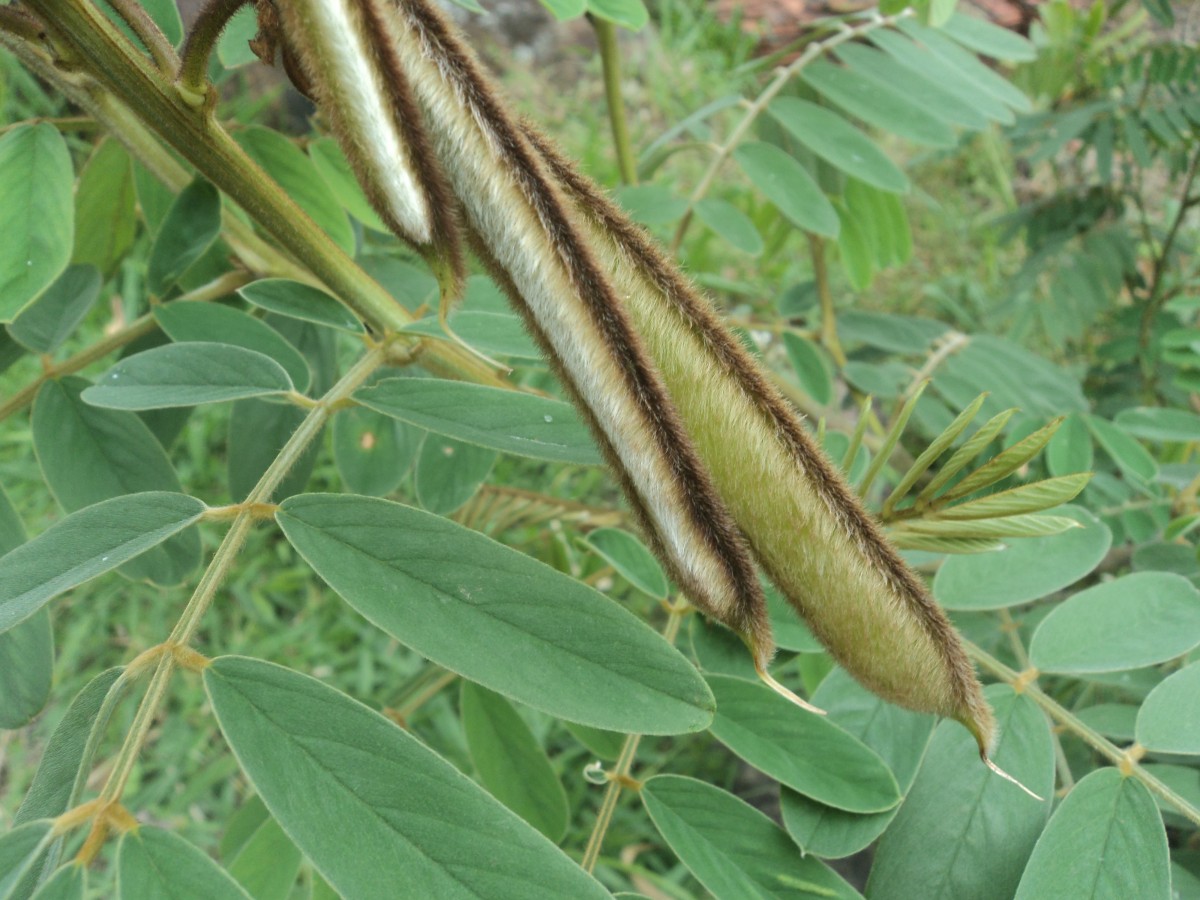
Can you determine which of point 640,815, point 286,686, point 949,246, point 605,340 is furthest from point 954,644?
point 949,246

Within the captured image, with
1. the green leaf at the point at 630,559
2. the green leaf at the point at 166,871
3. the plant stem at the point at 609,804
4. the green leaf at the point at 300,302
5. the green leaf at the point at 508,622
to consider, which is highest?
the green leaf at the point at 300,302

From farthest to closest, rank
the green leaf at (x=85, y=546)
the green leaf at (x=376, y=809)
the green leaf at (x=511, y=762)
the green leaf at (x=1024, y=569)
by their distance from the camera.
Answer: the green leaf at (x=511, y=762) → the green leaf at (x=1024, y=569) → the green leaf at (x=85, y=546) → the green leaf at (x=376, y=809)

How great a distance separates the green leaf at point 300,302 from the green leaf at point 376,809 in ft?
1.53

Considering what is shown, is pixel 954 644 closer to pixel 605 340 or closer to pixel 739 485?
pixel 739 485

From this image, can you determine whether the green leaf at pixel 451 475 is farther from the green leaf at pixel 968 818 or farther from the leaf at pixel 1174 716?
the leaf at pixel 1174 716

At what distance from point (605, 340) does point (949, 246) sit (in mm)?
3412

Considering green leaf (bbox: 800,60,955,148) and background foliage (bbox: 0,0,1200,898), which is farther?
green leaf (bbox: 800,60,955,148)

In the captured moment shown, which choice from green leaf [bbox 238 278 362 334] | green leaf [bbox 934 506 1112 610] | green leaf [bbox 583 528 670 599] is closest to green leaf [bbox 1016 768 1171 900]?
green leaf [bbox 934 506 1112 610]

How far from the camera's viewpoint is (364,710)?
65 centimetres

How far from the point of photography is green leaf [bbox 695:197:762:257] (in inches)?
66.0

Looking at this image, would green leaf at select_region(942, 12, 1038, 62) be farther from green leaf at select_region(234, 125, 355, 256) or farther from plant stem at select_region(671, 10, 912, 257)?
green leaf at select_region(234, 125, 355, 256)

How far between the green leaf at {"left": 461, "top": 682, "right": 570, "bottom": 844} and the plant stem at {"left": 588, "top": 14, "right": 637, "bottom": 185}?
105 cm

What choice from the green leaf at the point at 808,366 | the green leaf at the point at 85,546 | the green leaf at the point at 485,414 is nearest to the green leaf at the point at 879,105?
the green leaf at the point at 808,366

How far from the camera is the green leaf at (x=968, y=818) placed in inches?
32.2
